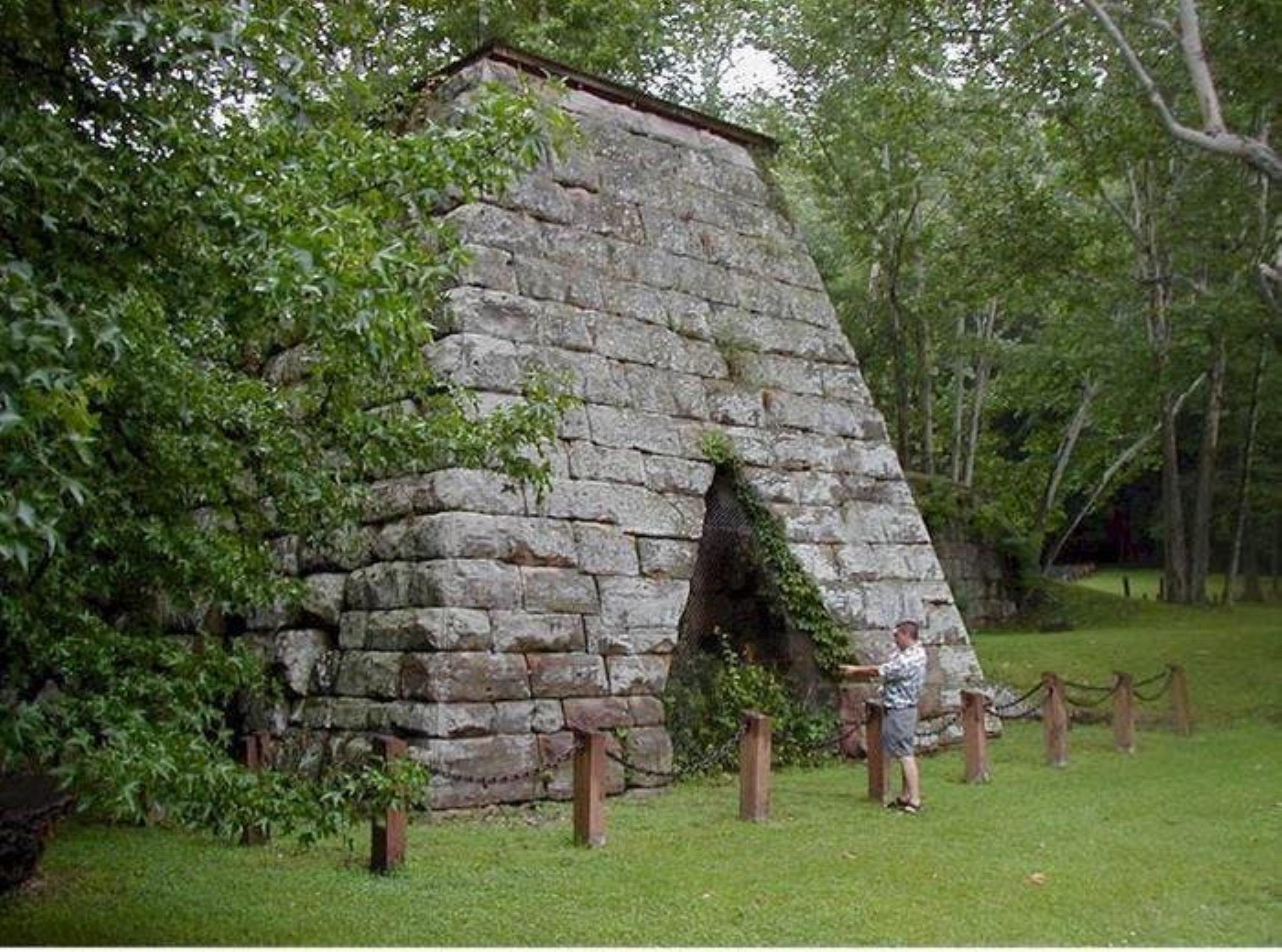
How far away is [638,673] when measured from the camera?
8.39m

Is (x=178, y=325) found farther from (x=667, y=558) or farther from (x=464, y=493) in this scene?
(x=667, y=558)

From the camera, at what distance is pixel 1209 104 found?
10.5 meters

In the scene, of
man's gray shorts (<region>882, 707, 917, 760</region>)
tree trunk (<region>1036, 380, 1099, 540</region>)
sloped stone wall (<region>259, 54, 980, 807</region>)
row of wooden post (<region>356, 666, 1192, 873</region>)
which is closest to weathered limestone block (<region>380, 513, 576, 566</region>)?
sloped stone wall (<region>259, 54, 980, 807</region>)

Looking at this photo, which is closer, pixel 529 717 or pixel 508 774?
pixel 508 774

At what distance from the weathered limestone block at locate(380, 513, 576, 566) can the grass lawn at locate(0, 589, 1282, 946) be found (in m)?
1.59

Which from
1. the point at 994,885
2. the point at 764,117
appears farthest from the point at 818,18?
the point at 994,885

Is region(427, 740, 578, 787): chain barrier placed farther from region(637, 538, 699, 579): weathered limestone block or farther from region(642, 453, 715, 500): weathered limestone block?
region(642, 453, 715, 500): weathered limestone block

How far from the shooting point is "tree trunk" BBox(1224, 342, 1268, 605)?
21.7 m

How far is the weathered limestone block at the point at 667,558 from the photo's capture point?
341 inches

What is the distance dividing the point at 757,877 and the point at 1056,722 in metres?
4.50

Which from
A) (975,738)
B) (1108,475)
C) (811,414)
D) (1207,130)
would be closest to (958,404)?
(1108,475)

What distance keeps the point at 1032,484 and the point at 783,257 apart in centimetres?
1538

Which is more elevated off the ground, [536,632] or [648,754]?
[536,632]

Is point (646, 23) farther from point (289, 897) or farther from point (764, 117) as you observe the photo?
point (289, 897)
